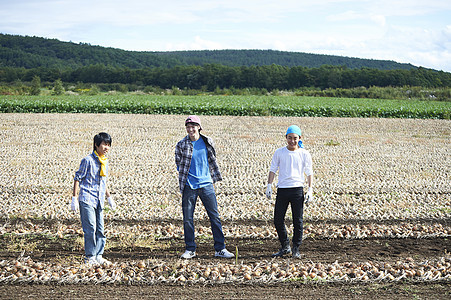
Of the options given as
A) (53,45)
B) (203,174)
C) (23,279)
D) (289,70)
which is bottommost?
(23,279)

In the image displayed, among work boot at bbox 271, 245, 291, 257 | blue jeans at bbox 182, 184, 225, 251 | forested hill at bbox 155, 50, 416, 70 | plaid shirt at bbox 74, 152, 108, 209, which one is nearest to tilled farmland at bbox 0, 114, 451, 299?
work boot at bbox 271, 245, 291, 257

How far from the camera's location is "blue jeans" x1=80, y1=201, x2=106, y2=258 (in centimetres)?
588

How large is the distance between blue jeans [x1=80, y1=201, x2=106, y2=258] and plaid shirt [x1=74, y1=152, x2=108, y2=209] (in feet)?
0.30

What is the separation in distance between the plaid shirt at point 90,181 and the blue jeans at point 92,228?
0.09m

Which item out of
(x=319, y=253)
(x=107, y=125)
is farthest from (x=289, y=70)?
(x=319, y=253)

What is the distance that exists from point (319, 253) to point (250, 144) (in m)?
12.8

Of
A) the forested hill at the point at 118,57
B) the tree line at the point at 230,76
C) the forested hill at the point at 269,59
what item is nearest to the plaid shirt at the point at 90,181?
the tree line at the point at 230,76

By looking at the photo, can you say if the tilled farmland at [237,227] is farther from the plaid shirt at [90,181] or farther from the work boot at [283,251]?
the plaid shirt at [90,181]

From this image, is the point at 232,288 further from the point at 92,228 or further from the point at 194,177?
the point at 92,228

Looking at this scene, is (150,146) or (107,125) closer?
(150,146)

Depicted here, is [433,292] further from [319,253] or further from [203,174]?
[203,174]

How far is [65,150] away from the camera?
1717 cm

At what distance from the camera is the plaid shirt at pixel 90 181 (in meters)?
5.88

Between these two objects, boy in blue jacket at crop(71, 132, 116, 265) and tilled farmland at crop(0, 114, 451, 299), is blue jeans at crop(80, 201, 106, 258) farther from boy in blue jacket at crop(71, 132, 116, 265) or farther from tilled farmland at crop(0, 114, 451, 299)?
tilled farmland at crop(0, 114, 451, 299)
